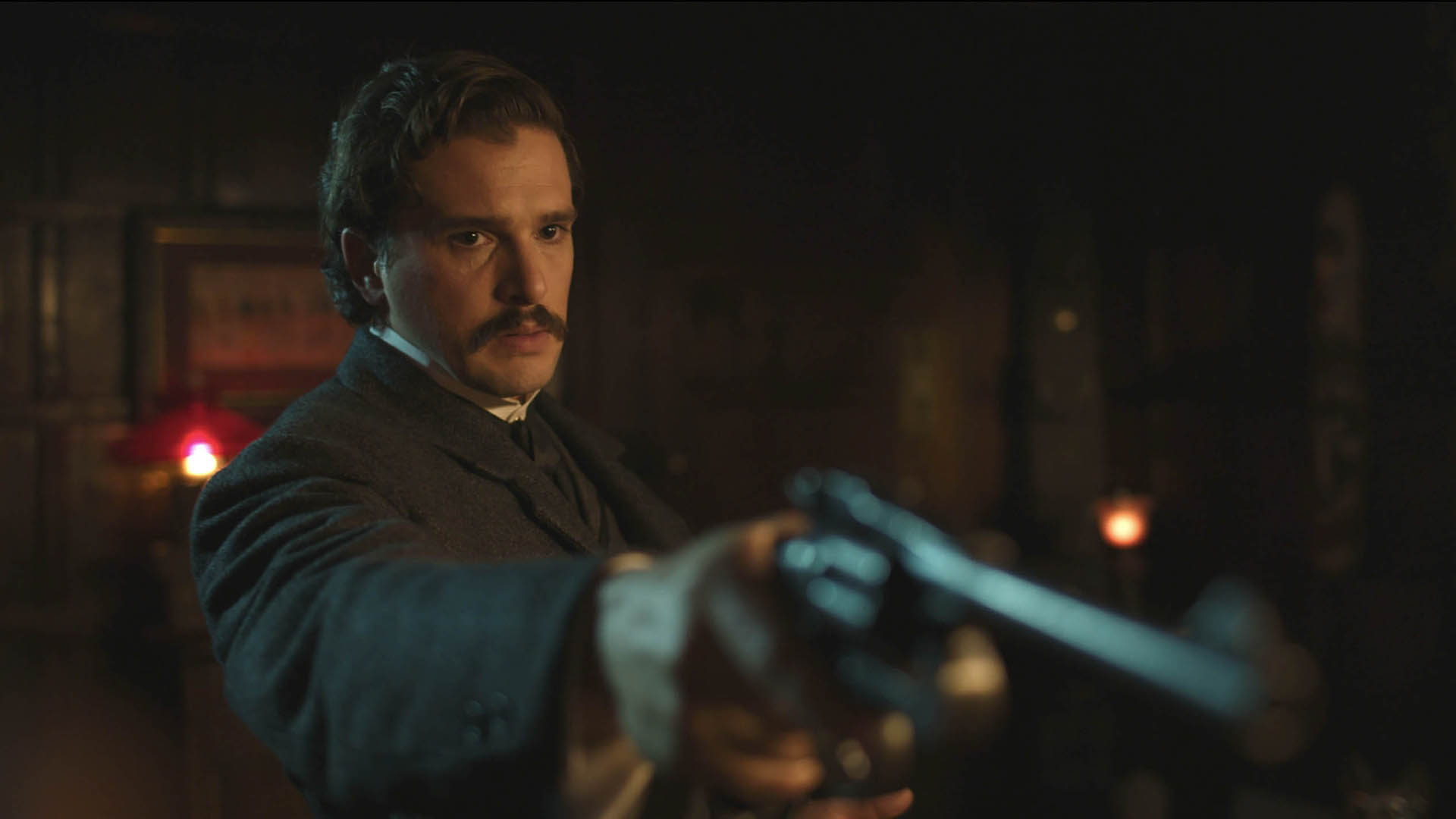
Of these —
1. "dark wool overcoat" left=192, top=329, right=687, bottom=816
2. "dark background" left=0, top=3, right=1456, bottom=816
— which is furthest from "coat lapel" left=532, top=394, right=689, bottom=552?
"dark background" left=0, top=3, right=1456, bottom=816

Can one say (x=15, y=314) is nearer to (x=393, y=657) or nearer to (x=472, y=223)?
(x=472, y=223)

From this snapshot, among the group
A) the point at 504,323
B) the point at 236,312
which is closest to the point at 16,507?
the point at 236,312

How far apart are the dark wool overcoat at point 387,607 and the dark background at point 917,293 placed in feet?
5.31

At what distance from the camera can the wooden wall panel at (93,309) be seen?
13.9ft

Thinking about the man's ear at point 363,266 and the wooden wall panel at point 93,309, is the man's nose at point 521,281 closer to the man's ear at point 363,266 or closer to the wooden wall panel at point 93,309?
the man's ear at point 363,266

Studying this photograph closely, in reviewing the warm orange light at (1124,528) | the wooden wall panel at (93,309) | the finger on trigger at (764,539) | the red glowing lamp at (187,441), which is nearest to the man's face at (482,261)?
the finger on trigger at (764,539)

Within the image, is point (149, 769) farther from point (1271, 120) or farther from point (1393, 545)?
point (1271, 120)

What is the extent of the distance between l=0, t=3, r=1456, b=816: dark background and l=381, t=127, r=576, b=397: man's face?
5.39ft

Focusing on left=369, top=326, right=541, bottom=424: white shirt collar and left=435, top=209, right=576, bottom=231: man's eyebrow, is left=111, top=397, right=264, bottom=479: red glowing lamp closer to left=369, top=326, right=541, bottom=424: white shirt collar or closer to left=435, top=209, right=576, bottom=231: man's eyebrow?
left=369, top=326, right=541, bottom=424: white shirt collar

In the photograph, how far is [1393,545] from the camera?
3801 millimetres

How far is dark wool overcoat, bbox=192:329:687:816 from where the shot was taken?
82cm

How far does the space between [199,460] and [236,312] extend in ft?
4.07

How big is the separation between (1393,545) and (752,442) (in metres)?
2.77

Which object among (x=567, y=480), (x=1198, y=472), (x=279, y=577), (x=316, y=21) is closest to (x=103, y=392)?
(x=316, y=21)
